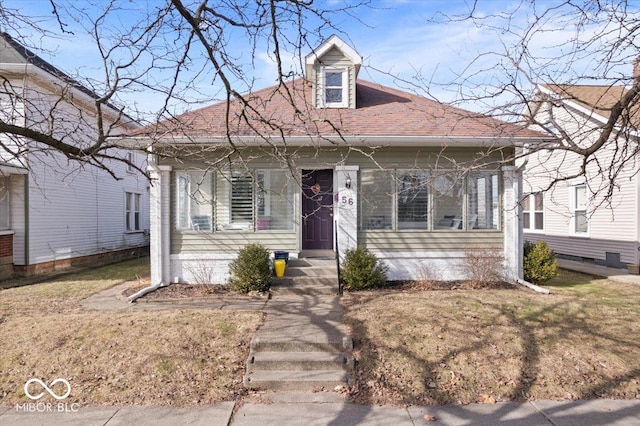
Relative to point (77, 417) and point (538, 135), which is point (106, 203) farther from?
point (538, 135)

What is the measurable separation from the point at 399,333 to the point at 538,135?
19.9 ft

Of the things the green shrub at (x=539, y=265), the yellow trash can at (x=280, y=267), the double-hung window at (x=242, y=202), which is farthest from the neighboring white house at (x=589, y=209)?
the double-hung window at (x=242, y=202)

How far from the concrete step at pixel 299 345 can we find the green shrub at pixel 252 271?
2.95 m

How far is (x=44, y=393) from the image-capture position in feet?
15.3

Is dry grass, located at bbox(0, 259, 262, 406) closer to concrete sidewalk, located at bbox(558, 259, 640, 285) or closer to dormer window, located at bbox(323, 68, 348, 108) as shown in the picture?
dormer window, located at bbox(323, 68, 348, 108)

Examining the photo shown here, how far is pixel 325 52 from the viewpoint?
414 inches

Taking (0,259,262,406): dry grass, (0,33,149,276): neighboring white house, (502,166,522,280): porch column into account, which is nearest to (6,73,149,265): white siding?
(0,33,149,276): neighboring white house

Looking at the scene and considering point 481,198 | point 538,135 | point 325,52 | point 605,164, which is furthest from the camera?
point 605,164

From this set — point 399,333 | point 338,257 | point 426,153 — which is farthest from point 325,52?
point 399,333

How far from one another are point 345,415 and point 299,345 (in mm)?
1341

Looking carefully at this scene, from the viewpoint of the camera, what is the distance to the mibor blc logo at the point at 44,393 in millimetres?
4407

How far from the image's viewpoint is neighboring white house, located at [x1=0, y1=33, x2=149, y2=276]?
10.9 metres

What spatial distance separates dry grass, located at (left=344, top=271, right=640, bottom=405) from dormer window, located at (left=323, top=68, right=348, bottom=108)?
569cm

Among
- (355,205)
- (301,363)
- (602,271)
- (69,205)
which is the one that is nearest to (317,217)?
(355,205)
